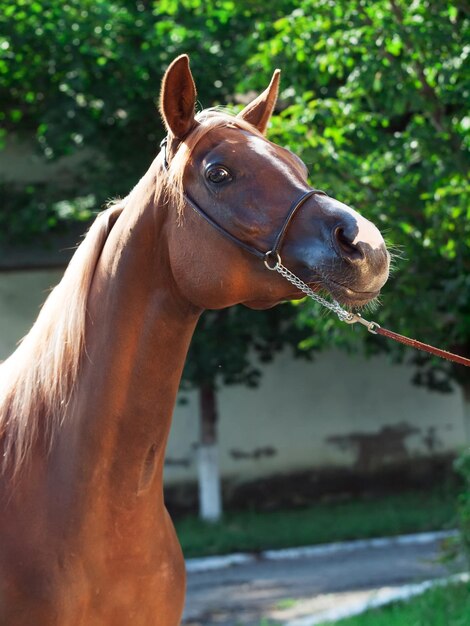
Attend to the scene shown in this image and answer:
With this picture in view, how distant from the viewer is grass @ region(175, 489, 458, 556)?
9.51 meters

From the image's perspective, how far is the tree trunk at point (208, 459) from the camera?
10.5m

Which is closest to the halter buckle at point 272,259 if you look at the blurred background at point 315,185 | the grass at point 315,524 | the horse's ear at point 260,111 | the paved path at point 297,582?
the horse's ear at point 260,111

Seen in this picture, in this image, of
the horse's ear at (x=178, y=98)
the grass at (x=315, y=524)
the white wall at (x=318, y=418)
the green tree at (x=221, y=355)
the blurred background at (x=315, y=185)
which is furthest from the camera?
the white wall at (x=318, y=418)

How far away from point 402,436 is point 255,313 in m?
3.56

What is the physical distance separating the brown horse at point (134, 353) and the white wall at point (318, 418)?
871 cm

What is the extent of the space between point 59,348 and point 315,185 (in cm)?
297

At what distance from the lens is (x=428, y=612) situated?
551 cm

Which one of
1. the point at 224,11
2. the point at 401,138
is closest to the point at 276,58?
the point at 401,138

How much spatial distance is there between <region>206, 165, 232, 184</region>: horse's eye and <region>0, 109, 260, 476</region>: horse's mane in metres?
0.09

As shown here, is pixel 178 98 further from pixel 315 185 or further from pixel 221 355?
pixel 221 355

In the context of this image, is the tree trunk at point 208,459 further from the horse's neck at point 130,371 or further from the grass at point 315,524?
the horse's neck at point 130,371

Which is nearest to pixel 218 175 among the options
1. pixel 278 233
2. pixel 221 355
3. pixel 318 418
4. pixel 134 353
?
pixel 278 233

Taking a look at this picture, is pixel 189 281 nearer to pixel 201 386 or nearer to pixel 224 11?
pixel 224 11

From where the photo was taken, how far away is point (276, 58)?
5742 millimetres
